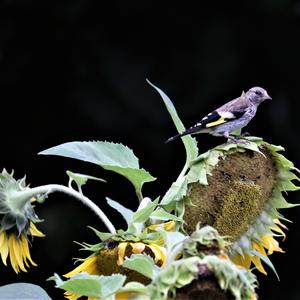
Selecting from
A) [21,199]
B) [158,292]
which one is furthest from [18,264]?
[158,292]

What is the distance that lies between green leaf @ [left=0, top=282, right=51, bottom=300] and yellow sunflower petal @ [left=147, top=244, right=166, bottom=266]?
13cm

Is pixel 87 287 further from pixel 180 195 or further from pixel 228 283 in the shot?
pixel 180 195

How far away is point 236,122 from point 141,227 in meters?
0.39

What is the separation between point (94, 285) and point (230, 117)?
72 cm

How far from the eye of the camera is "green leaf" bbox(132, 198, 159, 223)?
93 centimetres

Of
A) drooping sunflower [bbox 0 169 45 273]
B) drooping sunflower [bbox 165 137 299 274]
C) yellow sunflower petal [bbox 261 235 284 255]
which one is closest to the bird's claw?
drooping sunflower [bbox 165 137 299 274]

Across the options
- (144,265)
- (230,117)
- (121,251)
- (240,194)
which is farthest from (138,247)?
(230,117)

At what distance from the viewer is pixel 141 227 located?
1.00 meters

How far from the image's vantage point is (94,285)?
2.35ft

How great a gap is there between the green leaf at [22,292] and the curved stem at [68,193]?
10 cm

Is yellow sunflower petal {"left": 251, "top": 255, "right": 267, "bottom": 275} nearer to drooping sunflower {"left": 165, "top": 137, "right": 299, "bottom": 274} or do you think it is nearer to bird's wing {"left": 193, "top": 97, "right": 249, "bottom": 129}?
drooping sunflower {"left": 165, "top": 137, "right": 299, "bottom": 274}

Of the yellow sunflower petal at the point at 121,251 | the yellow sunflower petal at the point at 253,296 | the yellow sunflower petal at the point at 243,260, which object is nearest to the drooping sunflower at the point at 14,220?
the yellow sunflower petal at the point at 121,251

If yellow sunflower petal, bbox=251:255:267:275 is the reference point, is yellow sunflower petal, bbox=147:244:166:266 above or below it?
above

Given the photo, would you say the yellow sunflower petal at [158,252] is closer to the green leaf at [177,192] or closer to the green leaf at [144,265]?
the green leaf at [177,192]
